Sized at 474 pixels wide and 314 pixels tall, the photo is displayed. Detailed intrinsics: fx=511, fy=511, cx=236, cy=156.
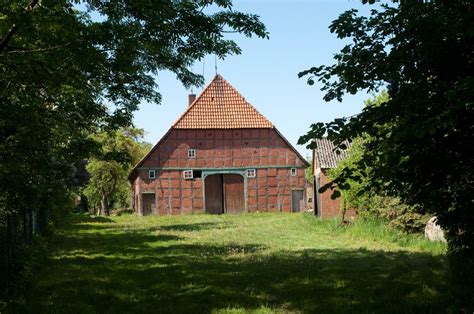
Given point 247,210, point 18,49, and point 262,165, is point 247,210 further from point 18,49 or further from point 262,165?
point 18,49

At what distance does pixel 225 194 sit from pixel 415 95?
3414cm

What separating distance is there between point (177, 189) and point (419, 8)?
33871mm

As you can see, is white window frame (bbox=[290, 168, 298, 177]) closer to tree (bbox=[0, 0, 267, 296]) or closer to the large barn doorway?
the large barn doorway

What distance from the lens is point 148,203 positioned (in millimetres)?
38719

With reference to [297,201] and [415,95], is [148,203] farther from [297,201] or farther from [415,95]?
[415,95]

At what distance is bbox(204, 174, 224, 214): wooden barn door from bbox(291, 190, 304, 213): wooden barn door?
5443 millimetres

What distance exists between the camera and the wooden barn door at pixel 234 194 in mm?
39000

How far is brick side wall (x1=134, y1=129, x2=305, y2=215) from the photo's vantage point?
38562mm

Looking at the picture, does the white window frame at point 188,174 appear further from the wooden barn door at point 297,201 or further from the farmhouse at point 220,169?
the wooden barn door at point 297,201

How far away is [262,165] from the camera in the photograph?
39.1 m

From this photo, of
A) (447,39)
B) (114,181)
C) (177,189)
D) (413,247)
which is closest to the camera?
(447,39)

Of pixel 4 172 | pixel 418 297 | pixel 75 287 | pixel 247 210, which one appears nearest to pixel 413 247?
pixel 418 297

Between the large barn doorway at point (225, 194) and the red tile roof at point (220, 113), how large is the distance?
401 centimetres

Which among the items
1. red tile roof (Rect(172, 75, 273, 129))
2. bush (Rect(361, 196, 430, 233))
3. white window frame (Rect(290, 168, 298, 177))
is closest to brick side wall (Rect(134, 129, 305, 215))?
white window frame (Rect(290, 168, 298, 177))
